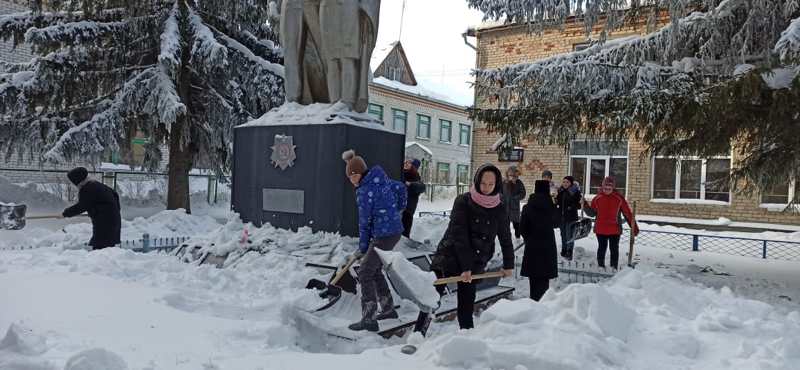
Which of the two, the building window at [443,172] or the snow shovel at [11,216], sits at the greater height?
the building window at [443,172]

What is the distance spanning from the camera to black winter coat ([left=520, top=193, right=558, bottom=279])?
5.47 meters

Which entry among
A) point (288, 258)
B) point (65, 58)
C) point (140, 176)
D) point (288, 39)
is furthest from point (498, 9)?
point (140, 176)

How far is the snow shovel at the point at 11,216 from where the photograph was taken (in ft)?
21.5

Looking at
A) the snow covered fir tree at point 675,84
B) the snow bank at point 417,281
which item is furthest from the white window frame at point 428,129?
the snow bank at point 417,281

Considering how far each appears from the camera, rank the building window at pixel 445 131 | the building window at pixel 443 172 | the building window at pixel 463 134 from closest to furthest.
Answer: the building window at pixel 443 172 < the building window at pixel 445 131 < the building window at pixel 463 134

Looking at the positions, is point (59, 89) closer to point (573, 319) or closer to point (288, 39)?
point (288, 39)

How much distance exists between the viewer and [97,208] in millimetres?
7191

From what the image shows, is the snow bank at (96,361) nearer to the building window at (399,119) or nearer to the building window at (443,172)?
the building window at (399,119)

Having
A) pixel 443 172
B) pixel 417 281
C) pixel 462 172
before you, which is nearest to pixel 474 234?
pixel 417 281

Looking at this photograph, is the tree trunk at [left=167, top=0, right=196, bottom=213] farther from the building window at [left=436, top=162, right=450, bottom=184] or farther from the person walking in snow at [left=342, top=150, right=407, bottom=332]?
the building window at [left=436, top=162, right=450, bottom=184]

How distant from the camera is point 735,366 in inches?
136

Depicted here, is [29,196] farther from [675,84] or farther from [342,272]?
[675,84]

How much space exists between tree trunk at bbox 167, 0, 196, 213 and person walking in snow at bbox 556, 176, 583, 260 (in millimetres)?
7711

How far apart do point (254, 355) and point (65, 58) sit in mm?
11091
